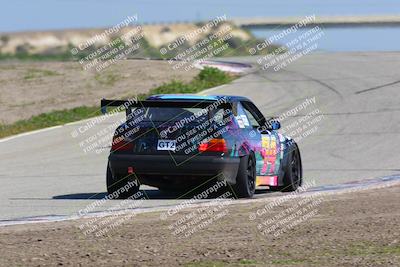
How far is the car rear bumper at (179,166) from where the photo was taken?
510 inches

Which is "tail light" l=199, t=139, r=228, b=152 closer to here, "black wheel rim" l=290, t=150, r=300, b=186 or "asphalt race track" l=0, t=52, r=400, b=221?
"asphalt race track" l=0, t=52, r=400, b=221

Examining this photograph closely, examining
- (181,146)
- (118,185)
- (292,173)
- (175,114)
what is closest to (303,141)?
(292,173)

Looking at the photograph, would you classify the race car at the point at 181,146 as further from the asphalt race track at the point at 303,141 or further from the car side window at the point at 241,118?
the asphalt race track at the point at 303,141

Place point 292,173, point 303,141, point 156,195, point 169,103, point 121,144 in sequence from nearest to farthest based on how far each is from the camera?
point 169,103 → point 121,144 → point 156,195 → point 292,173 → point 303,141

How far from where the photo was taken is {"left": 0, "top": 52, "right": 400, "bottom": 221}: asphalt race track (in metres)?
14.6

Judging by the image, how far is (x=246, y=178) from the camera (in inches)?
520

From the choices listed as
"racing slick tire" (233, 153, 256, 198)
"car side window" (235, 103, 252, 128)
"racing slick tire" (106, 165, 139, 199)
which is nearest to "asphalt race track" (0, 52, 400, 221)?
"racing slick tire" (106, 165, 139, 199)

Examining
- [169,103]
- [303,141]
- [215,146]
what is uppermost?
[169,103]

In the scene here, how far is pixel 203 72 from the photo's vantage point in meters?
34.6

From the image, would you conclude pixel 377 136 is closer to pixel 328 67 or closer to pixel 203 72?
pixel 203 72

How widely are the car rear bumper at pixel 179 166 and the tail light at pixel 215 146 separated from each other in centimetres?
10

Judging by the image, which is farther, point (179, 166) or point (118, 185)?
point (118, 185)

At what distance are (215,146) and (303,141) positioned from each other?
937cm

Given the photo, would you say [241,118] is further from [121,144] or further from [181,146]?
[121,144]
